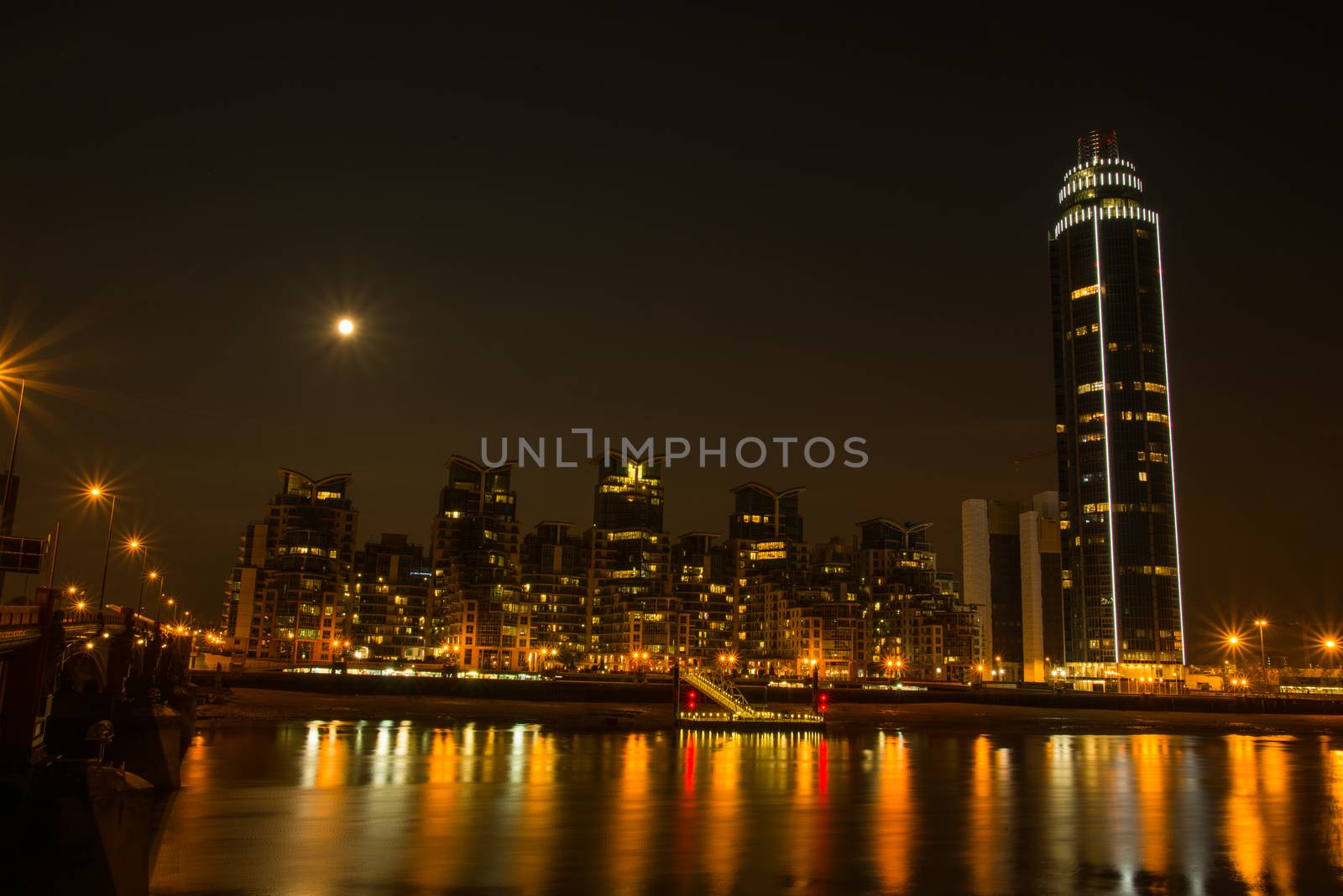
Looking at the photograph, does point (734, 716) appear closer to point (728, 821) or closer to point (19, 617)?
point (728, 821)

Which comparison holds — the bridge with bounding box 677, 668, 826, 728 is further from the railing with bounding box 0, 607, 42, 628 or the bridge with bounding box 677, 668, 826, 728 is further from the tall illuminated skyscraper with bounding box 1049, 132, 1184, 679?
the tall illuminated skyscraper with bounding box 1049, 132, 1184, 679

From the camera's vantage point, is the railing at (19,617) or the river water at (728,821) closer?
the river water at (728,821)

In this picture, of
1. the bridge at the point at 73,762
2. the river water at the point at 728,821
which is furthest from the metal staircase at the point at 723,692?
the bridge at the point at 73,762

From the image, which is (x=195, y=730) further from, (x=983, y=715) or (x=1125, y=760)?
(x=983, y=715)

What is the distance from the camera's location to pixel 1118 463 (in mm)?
166750

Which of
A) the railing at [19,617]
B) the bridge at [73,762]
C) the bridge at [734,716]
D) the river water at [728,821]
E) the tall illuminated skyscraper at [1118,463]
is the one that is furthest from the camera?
the tall illuminated skyscraper at [1118,463]

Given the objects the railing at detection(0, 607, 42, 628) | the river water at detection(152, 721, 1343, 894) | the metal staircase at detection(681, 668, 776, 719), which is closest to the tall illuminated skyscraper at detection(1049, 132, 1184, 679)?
the metal staircase at detection(681, 668, 776, 719)

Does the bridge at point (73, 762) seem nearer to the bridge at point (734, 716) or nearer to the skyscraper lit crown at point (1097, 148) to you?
the bridge at point (734, 716)

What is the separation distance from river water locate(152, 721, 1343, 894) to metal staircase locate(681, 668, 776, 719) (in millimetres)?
19864

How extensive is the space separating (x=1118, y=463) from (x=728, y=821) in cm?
14829

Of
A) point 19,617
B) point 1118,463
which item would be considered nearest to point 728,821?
point 19,617

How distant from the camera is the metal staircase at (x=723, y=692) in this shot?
80688 millimetres

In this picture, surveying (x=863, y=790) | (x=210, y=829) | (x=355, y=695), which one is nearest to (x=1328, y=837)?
(x=863, y=790)

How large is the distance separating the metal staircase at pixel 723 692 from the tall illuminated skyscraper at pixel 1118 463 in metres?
99.4
